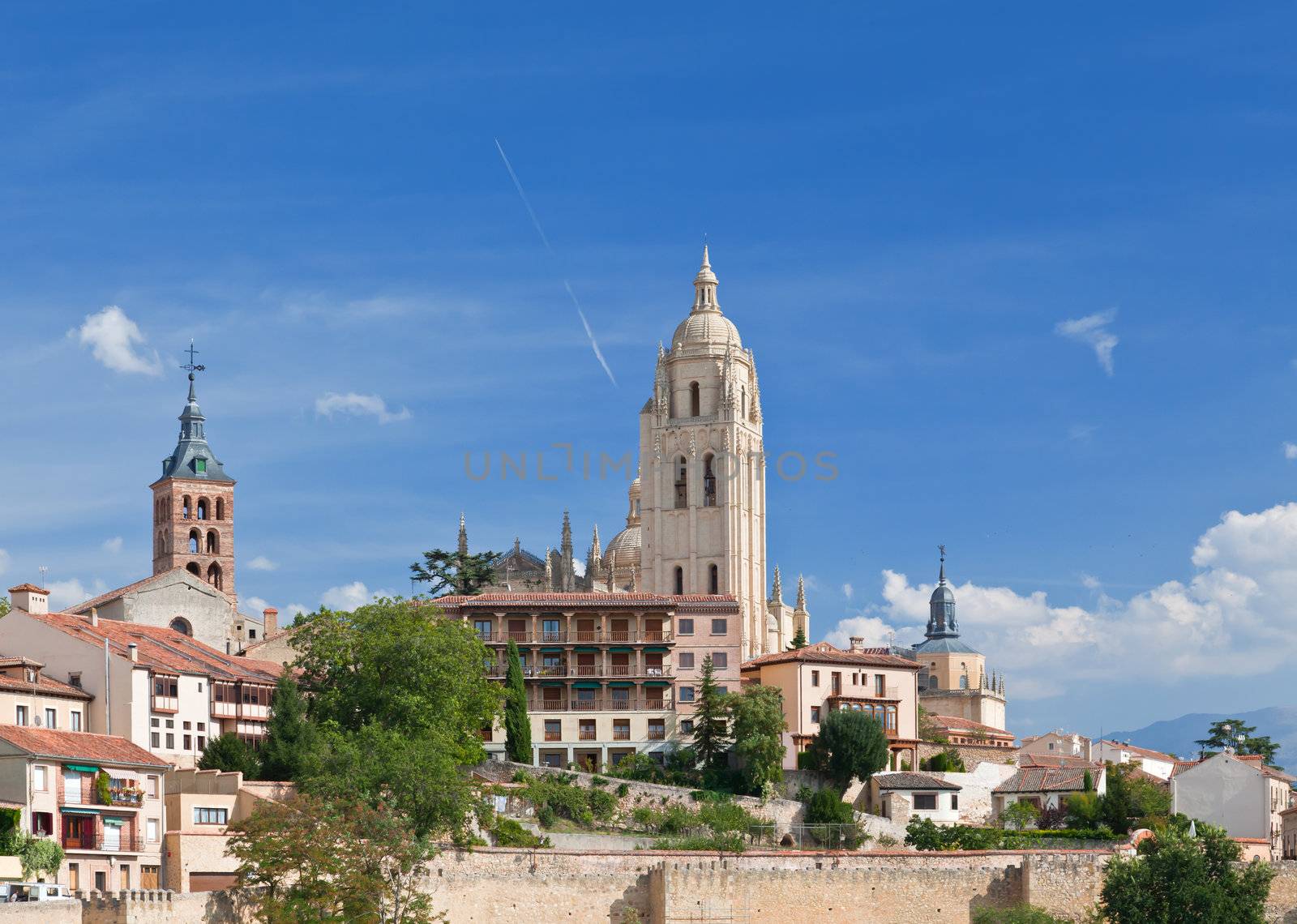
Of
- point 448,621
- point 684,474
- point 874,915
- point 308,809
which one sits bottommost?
point 874,915

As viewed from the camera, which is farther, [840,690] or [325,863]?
[840,690]

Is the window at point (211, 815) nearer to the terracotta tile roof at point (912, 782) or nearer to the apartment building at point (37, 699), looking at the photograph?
the apartment building at point (37, 699)

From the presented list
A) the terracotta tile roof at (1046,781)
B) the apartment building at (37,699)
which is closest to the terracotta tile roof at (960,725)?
the terracotta tile roof at (1046,781)

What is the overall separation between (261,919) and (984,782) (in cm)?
4117

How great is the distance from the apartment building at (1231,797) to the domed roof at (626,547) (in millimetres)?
55968

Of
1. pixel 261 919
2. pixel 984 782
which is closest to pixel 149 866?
pixel 261 919

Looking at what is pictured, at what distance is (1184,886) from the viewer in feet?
238

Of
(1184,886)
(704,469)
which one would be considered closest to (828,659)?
(1184,886)

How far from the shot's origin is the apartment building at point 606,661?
96625mm

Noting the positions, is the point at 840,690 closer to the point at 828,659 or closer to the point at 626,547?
the point at 828,659

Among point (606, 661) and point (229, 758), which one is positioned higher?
point (606, 661)

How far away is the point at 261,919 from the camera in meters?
63.8

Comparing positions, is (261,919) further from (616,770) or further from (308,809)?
(616,770)

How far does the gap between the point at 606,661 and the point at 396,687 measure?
18381 mm
